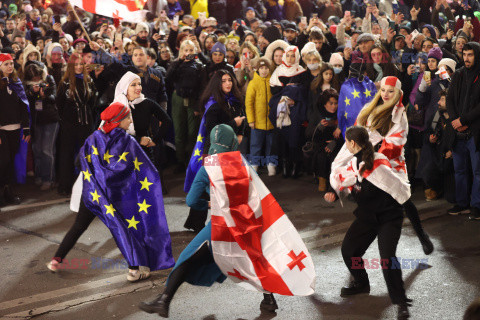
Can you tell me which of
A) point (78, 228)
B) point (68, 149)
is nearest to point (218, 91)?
point (78, 228)

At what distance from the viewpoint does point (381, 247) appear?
5.94 meters

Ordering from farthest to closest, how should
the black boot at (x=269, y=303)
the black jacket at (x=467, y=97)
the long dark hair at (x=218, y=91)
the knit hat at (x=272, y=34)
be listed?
the knit hat at (x=272, y=34) < the long dark hair at (x=218, y=91) < the black jacket at (x=467, y=97) < the black boot at (x=269, y=303)

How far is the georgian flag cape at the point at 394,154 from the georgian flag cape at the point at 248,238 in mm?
802

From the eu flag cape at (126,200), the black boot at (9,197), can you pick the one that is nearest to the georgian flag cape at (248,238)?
the eu flag cape at (126,200)

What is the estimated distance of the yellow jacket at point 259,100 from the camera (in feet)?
36.7

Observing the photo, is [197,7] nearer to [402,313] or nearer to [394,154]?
[394,154]

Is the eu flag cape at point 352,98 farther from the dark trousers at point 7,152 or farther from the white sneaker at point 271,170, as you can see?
the dark trousers at point 7,152

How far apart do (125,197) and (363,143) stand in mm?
2438

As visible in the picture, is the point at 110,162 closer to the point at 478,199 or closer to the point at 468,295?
the point at 468,295

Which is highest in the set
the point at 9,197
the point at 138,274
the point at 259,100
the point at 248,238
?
the point at 248,238

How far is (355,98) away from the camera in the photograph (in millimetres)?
9914

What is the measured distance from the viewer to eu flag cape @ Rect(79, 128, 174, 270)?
266 inches

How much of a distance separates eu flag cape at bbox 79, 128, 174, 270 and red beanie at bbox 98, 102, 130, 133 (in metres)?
0.06

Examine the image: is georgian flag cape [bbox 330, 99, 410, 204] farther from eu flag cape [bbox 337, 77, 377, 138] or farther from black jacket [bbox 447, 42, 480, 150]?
eu flag cape [bbox 337, 77, 377, 138]
